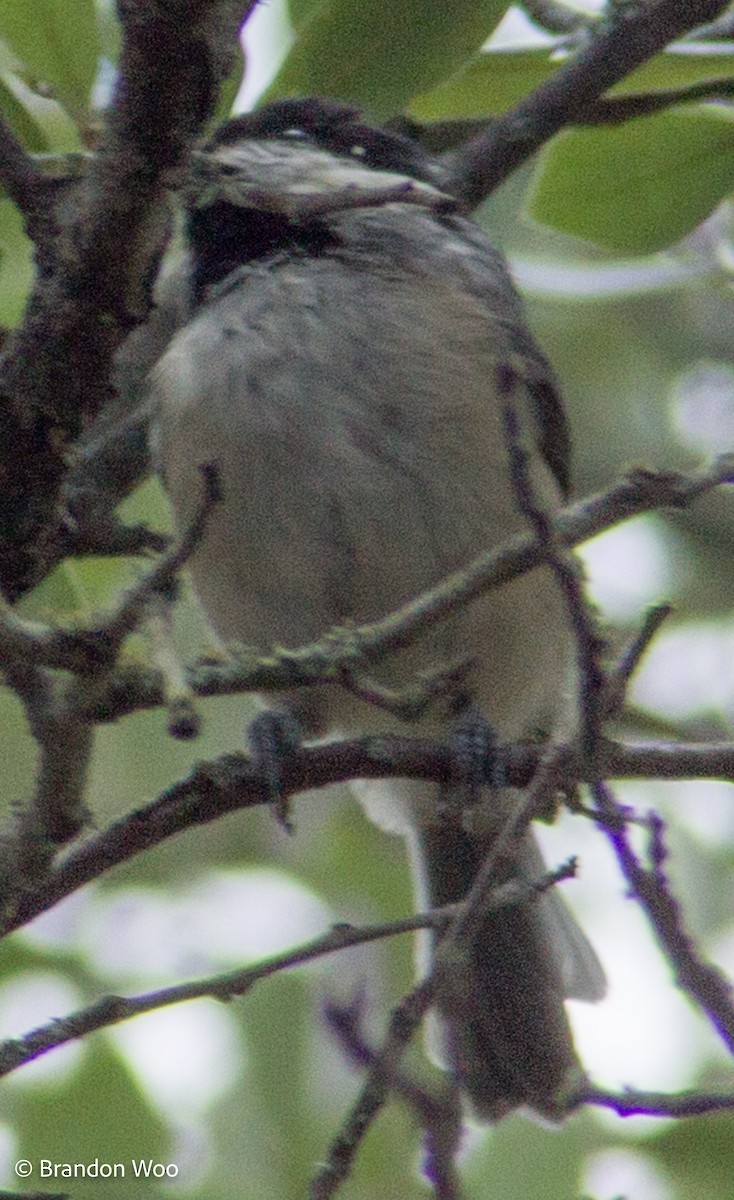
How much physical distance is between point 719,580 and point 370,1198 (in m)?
2.84

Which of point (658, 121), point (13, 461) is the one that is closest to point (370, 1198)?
point (13, 461)

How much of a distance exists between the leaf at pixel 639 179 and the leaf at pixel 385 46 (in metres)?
0.34

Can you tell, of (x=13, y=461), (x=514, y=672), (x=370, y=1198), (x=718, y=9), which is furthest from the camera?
(x=370, y=1198)

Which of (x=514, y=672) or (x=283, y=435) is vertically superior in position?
(x=283, y=435)

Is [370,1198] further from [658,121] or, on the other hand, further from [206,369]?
[658,121]

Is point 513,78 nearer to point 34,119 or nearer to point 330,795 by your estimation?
point 34,119

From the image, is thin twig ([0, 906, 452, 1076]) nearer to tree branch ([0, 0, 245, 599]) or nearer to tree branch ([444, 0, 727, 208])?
tree branch ([0, 0, 245, 599])

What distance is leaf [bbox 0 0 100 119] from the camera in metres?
2.77

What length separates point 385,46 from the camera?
303 centimetres

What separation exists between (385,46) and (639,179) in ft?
1.88

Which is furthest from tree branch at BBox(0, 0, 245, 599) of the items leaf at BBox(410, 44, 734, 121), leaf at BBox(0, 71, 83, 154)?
leaf at BBox(410, 44, 734, 121)

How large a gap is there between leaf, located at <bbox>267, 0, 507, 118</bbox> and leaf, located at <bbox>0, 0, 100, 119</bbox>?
1.42 feet

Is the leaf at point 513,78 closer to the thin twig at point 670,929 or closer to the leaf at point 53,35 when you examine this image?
the leaf at point 53,35

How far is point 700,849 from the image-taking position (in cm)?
545
